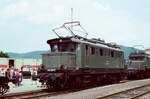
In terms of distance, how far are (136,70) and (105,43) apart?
13.6 metres

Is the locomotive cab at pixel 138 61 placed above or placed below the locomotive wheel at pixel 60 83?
above

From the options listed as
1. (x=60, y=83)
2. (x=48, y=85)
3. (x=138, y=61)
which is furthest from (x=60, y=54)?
(x=138, y=61)

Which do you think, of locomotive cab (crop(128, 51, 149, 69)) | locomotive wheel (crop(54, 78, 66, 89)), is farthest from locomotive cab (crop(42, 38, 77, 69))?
locomotive cab (crop(128, 51, 149, 69))

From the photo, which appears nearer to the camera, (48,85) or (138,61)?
(48,85)

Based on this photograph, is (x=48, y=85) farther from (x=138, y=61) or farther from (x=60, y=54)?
(x=138, y=61)

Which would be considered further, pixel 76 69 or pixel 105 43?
pixel 105 43

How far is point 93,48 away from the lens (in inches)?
1013

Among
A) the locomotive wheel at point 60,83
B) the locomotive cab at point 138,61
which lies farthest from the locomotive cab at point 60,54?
the locomotive cab at point 138,61

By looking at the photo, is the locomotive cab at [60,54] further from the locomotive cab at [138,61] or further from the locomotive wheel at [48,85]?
the locomotive cab at [138,61]

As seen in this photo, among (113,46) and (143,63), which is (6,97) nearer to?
(113,46)

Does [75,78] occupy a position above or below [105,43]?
below

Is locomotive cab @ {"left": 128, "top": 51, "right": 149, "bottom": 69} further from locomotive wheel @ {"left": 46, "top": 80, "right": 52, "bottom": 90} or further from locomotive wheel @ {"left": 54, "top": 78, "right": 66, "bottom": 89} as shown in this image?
locomotive wheel @ {"left": 54, "top": 78, "right": 66, "bottom": 89}

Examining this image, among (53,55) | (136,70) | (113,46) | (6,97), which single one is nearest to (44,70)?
(53,55)

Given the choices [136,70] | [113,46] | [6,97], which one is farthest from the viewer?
[136,70]
